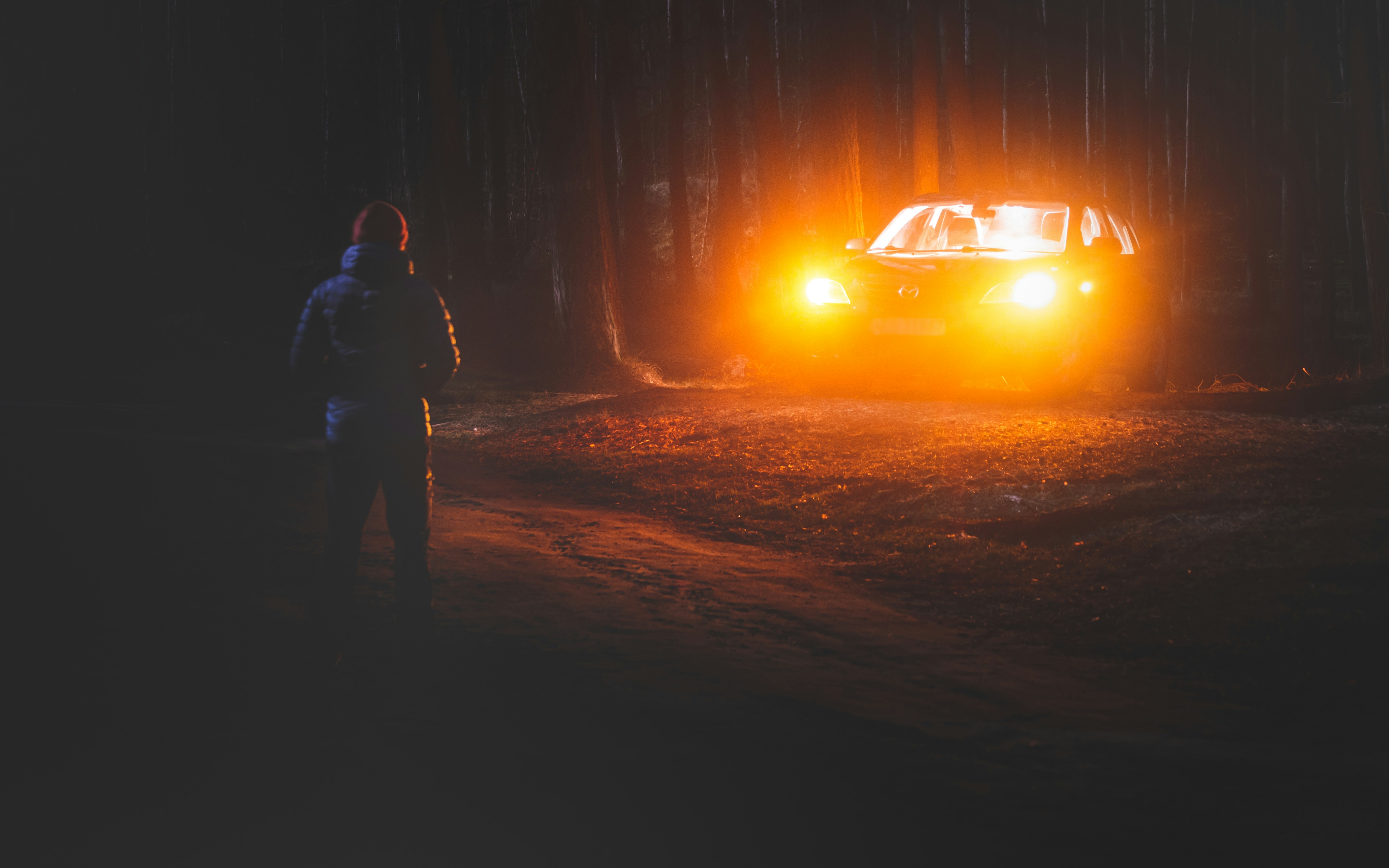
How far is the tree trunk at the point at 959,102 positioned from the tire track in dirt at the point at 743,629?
10231mm

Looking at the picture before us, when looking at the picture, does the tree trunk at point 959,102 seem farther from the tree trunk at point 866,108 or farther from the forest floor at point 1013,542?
the forest floor at point 1013,542

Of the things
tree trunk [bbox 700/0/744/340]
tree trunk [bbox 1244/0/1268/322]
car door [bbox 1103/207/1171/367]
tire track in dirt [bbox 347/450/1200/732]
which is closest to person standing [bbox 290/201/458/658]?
tire track in dirt [bbox 347/450/1200/732]

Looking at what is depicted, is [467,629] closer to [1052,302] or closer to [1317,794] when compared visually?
[1317,794]

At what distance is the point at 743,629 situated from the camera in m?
4.98

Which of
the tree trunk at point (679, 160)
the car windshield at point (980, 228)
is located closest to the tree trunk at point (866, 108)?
the tree trunk at point (679, 160)

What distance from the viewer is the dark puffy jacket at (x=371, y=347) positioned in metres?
4.36

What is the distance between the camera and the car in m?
9.55

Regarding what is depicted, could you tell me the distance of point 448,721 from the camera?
3.87m

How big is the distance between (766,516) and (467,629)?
2.91 m

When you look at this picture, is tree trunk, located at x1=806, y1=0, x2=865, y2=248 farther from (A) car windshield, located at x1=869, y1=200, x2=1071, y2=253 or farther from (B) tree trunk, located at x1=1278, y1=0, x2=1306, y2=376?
(B) tree trunk, located at x1=1278, y1=0, x2=1306, y2=376

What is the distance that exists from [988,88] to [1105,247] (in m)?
6.53

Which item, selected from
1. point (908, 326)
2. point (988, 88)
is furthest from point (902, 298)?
point (988, 88)

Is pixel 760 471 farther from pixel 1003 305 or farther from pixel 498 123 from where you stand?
pixel 498 123

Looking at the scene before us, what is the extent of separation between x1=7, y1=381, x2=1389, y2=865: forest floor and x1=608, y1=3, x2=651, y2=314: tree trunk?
29.6ft
